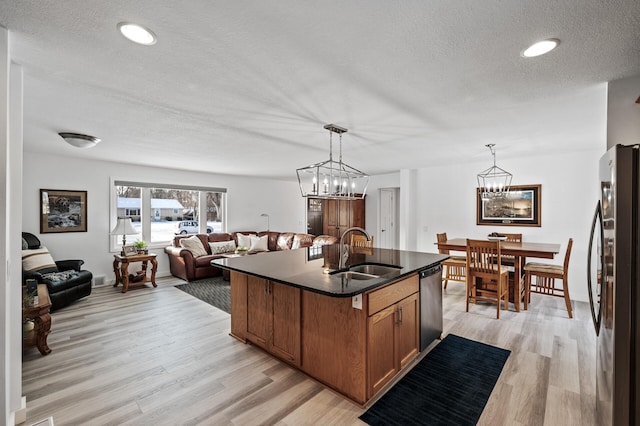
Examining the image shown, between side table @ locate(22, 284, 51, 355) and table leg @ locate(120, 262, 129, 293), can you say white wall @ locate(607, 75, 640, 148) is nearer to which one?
side table @ locate(22, 284, 51, 355)

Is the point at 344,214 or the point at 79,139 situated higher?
the point at 79,139

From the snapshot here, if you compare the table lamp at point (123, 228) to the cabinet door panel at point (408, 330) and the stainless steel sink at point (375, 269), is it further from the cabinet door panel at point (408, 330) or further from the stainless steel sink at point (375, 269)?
the cabinet door panel at point (408, 330)

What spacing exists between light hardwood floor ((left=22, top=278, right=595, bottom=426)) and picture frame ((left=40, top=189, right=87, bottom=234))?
188 centimetres

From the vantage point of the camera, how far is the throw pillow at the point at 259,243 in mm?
6902

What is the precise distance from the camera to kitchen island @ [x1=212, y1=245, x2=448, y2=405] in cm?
206

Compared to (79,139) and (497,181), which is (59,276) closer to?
(79,139)

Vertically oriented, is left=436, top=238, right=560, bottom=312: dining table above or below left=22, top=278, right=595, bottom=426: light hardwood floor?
above

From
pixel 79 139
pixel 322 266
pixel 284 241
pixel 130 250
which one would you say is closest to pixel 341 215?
pixel 284 241

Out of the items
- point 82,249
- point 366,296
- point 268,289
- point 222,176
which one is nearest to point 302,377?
point 268,289

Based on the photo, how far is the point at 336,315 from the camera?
220 cm

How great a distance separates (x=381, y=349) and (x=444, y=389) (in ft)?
2.01

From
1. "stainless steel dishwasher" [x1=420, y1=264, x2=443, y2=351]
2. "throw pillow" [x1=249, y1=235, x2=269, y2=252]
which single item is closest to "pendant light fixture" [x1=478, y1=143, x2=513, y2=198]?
"stainless steel dishwasher" [x1=420, y1=264, x2=443, y2=351]

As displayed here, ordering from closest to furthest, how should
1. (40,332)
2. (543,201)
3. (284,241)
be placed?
(40,332), (543,201), (284,241)

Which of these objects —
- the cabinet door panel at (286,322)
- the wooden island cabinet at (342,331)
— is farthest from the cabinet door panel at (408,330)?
the cabinet door panel at (286,322)
